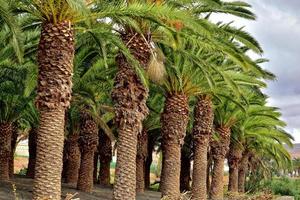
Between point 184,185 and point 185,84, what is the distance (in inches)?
686

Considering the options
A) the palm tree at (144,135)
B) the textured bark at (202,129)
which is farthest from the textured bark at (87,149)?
the textured bark at (202,129)

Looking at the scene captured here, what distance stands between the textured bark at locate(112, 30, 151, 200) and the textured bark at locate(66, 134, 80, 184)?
1193cm

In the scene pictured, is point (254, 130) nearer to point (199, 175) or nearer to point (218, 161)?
point (218, 161)

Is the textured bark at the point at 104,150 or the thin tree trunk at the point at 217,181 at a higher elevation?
the textured bark at the point at 104,150

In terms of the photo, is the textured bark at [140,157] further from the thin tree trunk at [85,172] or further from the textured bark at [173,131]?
the textured bark at [173,131]

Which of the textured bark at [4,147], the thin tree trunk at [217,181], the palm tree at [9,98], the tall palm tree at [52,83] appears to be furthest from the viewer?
the thin tree trunk at [217,181]

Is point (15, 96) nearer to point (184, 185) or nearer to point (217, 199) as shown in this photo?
point (217, 199)

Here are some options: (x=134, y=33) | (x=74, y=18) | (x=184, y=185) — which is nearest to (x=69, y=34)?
(x=74, y=18)

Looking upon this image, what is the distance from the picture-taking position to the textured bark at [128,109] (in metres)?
17.4

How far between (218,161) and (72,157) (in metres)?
7.97

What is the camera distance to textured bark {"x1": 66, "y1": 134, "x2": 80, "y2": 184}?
29642mm

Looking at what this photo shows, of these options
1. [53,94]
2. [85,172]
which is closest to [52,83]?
[53,94]

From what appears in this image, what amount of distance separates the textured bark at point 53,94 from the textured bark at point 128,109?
296 cm

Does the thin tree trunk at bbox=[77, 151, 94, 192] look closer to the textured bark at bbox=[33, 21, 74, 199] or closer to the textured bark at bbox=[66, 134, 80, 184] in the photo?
the textured bark at bbox=[66, 134, 80, 184]
